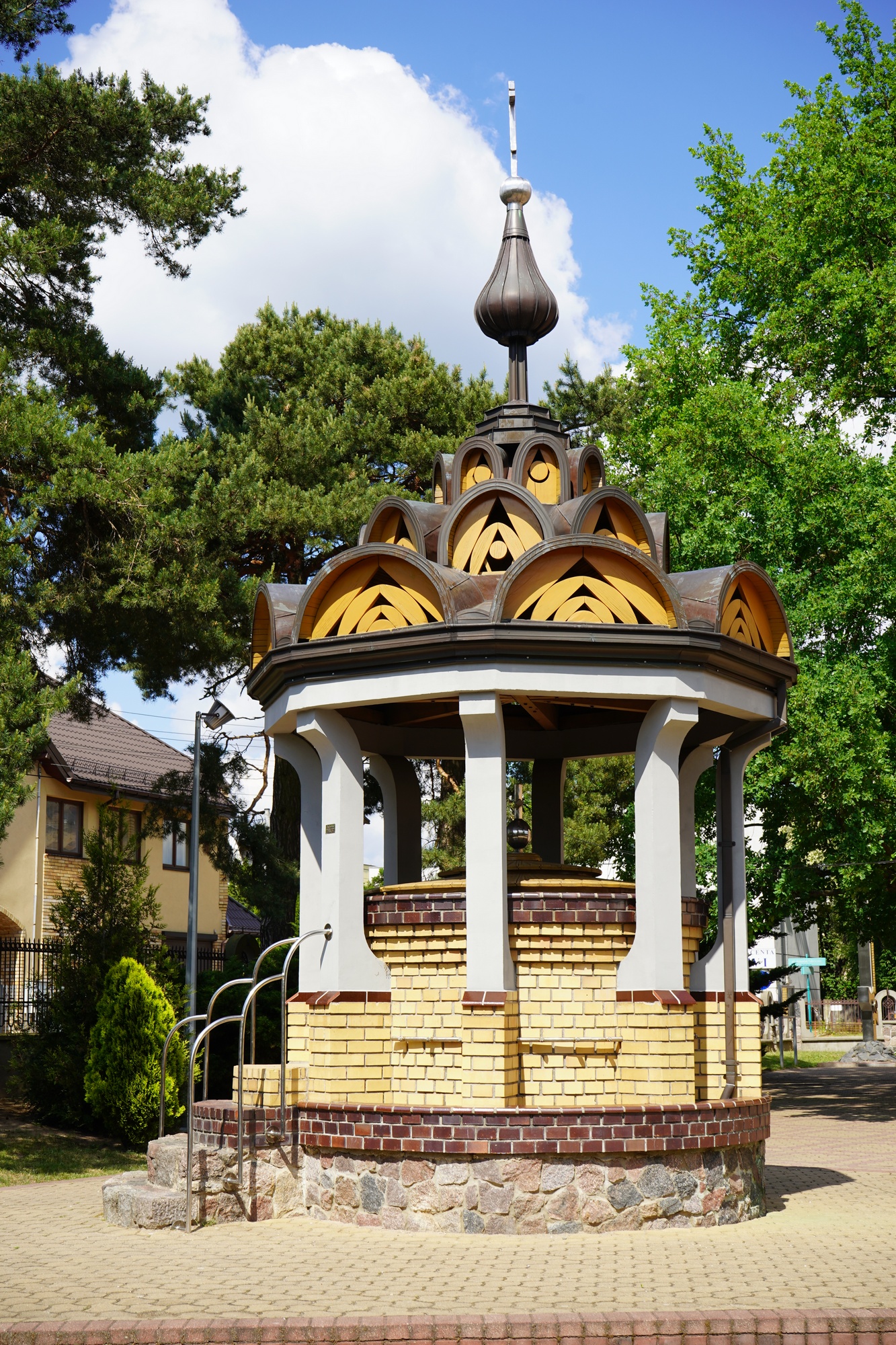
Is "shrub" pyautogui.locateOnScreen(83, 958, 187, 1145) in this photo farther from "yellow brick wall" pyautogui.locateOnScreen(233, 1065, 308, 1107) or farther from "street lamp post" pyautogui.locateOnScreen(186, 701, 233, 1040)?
"yellow brick wall" pyautogui.locateOnScreen(233, 1065, 308, 1107)

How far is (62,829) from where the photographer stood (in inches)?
1345

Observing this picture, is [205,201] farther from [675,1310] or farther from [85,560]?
[675,1310]

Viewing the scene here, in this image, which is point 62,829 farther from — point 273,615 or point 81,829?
point 273,615

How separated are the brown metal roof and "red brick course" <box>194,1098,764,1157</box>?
22936 mm

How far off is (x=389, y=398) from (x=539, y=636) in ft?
56.4

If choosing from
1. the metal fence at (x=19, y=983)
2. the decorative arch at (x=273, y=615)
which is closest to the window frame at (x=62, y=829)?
the metal fence at (x=19, y=983)

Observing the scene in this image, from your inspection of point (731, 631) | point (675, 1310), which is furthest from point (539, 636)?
point (675, 1310)

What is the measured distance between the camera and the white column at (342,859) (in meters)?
10.6

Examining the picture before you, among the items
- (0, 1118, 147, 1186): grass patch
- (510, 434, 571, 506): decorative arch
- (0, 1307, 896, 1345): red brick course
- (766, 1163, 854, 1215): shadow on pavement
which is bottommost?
(0, 1118, 147, 1186): grass patch

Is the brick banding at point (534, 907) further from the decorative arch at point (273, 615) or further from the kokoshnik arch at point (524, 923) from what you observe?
the decorative arch at point (273, 615)

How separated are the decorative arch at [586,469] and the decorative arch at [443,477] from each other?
1.05 meters

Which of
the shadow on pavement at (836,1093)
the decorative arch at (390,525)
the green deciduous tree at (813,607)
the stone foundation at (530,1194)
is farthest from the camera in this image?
the shadow on pavement at (836,1093)

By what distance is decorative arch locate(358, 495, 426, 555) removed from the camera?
11539 mm

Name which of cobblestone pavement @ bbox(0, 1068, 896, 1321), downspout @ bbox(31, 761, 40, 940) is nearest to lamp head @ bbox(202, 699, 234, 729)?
downspout @ bbox(31, 761, 40, 940)
